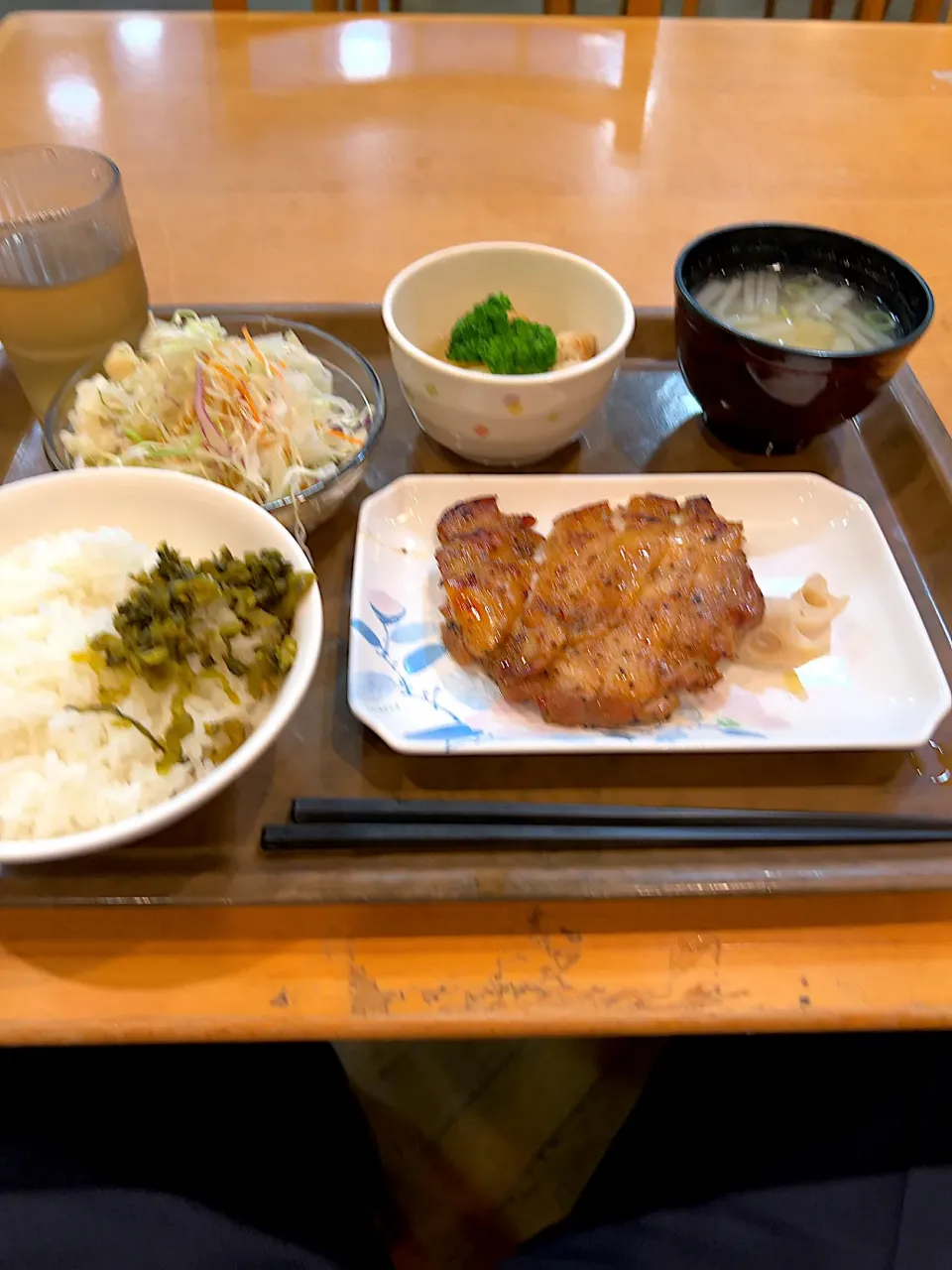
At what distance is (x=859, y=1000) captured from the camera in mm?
934

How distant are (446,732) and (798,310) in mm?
1014

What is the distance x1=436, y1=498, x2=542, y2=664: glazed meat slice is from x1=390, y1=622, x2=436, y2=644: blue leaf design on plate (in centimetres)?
4

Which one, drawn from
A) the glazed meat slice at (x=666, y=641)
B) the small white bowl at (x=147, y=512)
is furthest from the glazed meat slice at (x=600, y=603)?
the small white bowl at (x=147, y=512)

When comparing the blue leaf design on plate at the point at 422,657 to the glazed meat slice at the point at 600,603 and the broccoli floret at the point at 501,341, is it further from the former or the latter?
the broccoli floret at the point at 501,341

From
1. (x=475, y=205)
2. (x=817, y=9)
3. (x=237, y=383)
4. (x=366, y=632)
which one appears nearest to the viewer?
(x=366, y=632)

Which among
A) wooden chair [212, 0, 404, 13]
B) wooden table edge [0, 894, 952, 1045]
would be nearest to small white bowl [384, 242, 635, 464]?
wooden table edge [0, 894, 952, 1045]

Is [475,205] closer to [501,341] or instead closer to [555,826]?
[501,341]

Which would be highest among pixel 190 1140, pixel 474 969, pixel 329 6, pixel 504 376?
pixel 329 6

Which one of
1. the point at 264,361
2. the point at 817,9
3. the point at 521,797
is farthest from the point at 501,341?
the point at 817,9

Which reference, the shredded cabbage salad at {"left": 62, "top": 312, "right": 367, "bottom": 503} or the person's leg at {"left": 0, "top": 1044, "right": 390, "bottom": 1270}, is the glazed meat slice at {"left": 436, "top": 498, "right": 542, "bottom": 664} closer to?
the shredded cabbage salad at {"left": 62, "top": 312, "right": 367, "bottom": 503}

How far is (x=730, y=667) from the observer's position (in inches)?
49.0

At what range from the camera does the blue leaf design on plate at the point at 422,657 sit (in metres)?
1.20

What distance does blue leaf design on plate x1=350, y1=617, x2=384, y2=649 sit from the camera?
1197 millimetres

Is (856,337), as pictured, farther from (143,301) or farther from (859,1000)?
(143,301)
